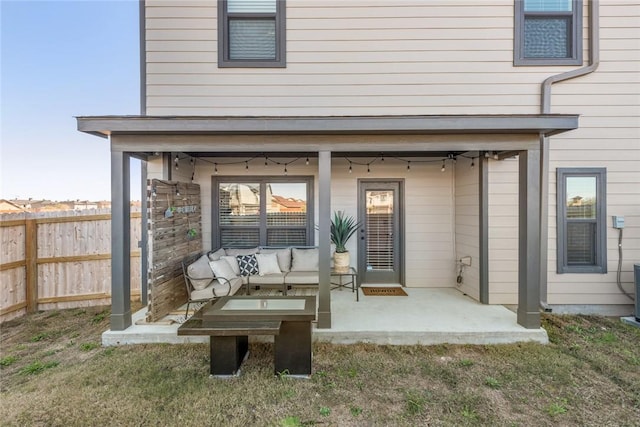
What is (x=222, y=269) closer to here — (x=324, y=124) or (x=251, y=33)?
(x=324, y=124)

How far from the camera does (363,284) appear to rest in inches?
218

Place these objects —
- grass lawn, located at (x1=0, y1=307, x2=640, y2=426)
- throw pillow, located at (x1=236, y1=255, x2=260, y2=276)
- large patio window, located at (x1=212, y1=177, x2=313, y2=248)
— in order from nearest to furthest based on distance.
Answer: grass lawn, located at (x1=0, y1=307, x2=640, y2=426) → throw pillow, located at (x1=236, y1=255, x2=260, y2=276) → large patio window, located at (x1=212, y1=177, x2=313, y2=248)

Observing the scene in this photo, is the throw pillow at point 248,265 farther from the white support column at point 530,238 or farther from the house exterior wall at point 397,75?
the white support column at point 530,238

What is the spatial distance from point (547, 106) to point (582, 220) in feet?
5.90

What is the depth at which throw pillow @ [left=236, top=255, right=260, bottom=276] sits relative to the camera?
4806mm

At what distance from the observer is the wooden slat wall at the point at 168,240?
3.77 m

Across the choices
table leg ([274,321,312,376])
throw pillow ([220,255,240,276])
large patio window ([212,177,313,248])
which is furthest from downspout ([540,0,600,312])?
throw pillow ([220,255,240,276])

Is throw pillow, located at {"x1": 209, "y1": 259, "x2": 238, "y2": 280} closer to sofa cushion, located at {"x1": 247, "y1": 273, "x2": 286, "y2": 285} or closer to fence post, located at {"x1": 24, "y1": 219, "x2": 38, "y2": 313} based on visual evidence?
sofa cushion, located at {"x1": 247, "y1": 273, "x2": 286, "y2": 285}

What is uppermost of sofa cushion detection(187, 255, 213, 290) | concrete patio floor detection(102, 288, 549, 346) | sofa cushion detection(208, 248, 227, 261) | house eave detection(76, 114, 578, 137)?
house eave detection(76, 114, 578, 137)

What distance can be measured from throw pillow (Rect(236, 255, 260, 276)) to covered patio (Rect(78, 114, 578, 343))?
1617 mm

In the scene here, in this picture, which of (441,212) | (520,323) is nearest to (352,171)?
(441,212)

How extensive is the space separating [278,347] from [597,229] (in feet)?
16.2

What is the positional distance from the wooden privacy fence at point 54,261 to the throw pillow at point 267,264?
7.25ft

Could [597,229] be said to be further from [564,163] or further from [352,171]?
[352,171]
